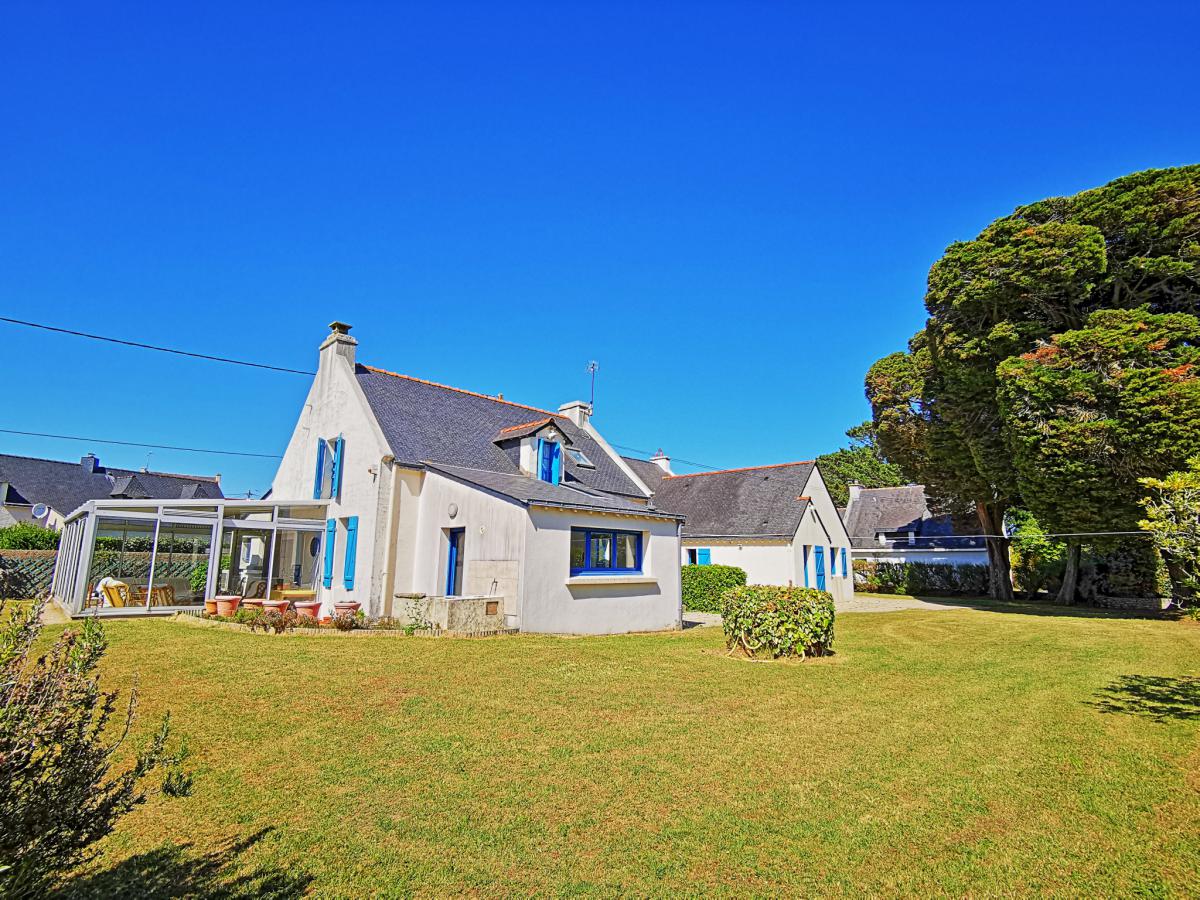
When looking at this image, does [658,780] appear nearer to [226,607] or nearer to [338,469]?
[226,607]

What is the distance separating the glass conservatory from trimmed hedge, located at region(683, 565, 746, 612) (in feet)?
40.3

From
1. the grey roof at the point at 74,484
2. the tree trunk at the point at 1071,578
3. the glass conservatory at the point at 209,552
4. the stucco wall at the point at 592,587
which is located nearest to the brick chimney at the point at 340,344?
the glass conservatory at the point at 209,552

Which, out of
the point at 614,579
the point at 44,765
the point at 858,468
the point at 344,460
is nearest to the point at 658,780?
the point at 44,765

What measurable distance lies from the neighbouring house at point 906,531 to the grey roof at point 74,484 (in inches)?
1750

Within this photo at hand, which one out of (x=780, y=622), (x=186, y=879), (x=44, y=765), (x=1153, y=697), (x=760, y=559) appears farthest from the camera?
(x=760, y=559)

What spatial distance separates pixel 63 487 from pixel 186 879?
1866 inches

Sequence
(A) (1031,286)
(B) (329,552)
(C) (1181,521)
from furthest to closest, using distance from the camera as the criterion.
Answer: (A) (1031,286)
(B) (329,552)
(C) (1181,521)

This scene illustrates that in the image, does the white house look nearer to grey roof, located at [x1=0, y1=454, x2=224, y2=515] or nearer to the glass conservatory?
the glass conservatory

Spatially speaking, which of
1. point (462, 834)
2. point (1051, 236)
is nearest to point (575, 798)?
point (462, 834)

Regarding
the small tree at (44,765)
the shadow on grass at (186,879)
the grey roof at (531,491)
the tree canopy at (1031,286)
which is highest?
the tree canopy at (1031,286)

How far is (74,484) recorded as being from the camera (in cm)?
4012

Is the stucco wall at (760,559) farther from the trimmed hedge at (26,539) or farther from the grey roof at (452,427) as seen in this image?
the trimmed hedge at (26,539)

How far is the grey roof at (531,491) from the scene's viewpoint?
1467 centimetres

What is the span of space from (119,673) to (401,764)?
5.82 meters
